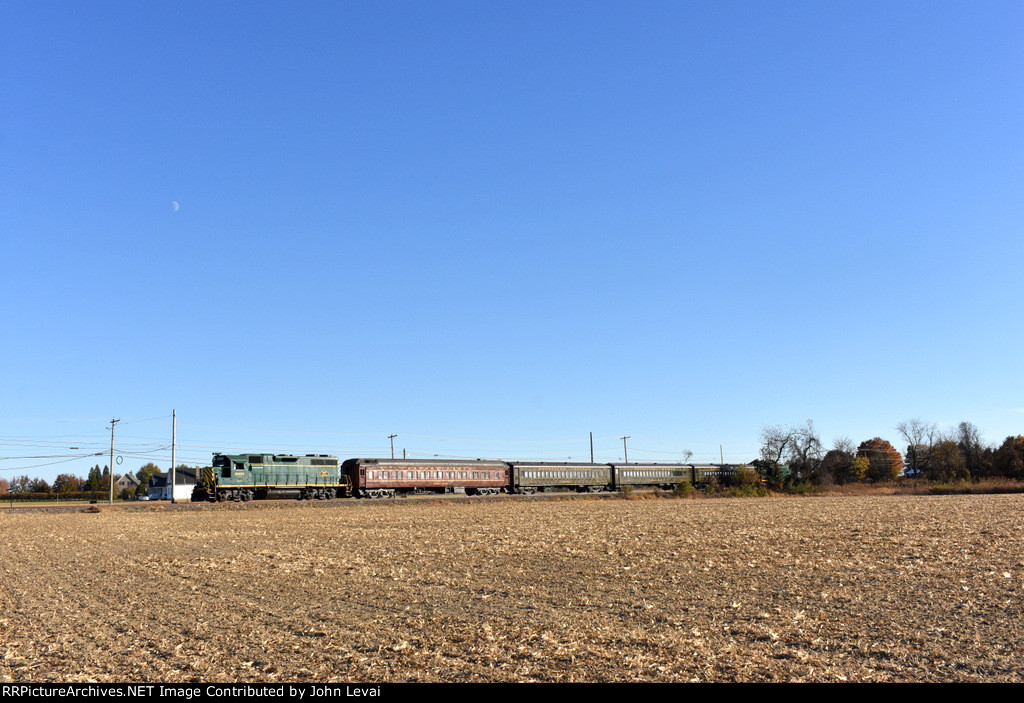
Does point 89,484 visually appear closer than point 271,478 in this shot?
No

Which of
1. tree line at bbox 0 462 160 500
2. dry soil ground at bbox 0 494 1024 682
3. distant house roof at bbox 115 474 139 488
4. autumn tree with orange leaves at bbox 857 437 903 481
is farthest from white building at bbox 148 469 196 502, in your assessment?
autumn tree with orange leaves at bbox 857 437 903 481

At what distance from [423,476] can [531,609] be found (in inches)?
2402

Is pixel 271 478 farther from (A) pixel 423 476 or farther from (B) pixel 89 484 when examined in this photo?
(B) pixel 89 484

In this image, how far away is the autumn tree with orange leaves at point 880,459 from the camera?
139750 millimetres

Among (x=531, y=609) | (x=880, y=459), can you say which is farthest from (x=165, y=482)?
(x=880, y=459)

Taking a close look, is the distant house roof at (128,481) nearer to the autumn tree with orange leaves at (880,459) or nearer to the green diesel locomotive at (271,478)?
the green diesel locomotive at (271,478)

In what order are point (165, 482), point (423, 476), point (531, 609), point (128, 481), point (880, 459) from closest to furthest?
point (531, 609)
point (423, 476)
point (165, 482)
point (880, 459)
point (128, 481)

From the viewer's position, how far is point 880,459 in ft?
517

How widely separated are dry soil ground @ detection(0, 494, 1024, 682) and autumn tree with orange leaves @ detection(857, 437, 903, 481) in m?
132

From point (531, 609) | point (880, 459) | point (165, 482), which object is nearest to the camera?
point (531, 609)

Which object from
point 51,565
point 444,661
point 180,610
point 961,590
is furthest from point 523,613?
point 51,565

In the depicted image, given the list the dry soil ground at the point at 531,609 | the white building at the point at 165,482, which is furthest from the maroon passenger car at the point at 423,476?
the white building at the point at 165,482

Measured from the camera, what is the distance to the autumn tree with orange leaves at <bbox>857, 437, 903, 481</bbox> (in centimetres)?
13975

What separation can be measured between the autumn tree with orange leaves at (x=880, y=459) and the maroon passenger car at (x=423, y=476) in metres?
90.5
